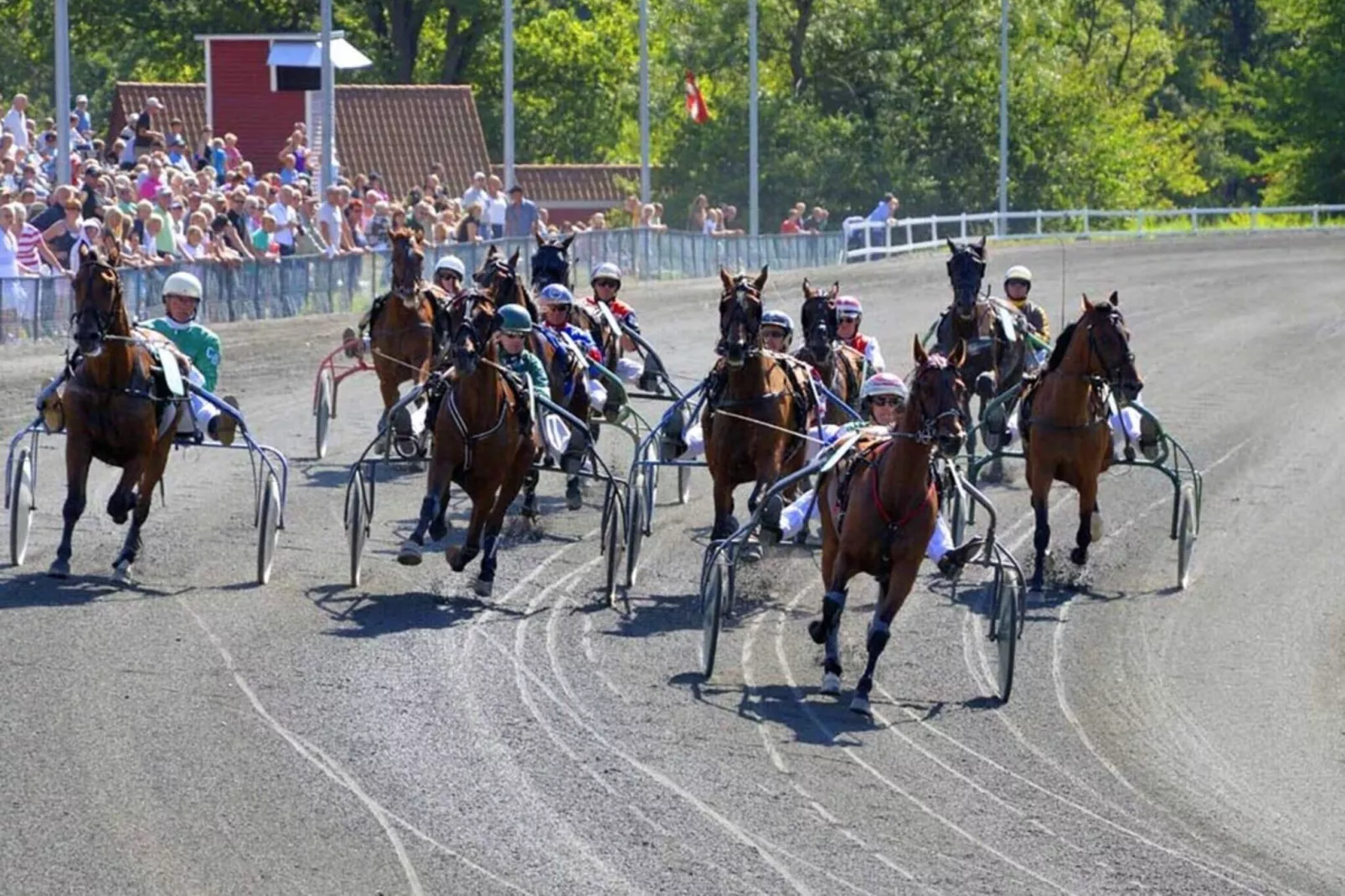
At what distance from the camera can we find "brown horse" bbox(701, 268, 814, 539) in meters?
14.5

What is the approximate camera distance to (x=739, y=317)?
46.2 ft

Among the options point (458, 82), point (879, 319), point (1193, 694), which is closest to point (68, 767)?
point (1193, 694)

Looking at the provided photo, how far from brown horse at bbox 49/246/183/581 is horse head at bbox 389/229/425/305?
417 cm

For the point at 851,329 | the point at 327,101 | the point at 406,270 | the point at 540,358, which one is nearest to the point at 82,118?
the point at 327,101

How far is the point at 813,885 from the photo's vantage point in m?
8.87

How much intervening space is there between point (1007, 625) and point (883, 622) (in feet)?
2.43

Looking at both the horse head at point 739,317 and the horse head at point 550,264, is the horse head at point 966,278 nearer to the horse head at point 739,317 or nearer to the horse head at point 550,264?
the horse head at point 550,264

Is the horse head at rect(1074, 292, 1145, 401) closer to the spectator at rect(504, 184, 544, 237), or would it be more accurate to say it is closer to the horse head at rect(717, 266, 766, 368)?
the horse head at rect(717, 266, 766, 368)

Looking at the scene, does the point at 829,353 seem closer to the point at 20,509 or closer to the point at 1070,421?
the point at 1070,421

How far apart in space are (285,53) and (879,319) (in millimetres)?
17869

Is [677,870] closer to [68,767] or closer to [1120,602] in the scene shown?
[68,767]

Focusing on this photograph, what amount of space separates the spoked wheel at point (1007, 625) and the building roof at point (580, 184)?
1827 inches

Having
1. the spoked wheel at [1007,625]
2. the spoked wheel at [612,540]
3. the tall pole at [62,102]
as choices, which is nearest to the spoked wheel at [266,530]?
the spoked wheel at [612,540]

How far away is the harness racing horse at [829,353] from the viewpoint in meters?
16.1
